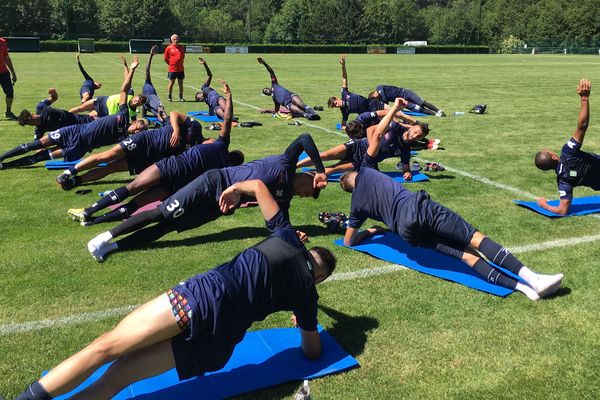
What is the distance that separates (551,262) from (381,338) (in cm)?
275

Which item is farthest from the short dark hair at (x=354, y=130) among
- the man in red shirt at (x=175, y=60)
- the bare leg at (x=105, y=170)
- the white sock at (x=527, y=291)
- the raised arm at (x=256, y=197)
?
the man in red shirt at (x=175, y=60)

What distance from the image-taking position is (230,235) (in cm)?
694

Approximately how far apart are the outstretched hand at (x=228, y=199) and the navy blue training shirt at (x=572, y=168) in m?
5.31

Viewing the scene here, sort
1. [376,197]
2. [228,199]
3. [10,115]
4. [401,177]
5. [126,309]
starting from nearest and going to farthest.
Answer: [228,199] < [126,309] < [376,197] < [401,177] < [10,115]

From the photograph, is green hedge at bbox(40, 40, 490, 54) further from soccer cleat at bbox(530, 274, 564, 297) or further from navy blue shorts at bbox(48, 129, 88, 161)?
soccer cleat at bbox(530, 274, 564, 297)

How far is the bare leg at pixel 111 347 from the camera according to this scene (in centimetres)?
316

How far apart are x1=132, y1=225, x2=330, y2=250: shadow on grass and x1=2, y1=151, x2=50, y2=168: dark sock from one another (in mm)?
5258

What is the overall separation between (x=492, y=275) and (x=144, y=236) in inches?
165

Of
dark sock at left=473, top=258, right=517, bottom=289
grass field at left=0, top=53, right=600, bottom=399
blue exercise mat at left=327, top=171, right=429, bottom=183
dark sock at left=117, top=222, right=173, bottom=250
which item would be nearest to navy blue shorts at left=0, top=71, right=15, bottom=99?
grass field at left=0, top=53, right=600, bottom=399

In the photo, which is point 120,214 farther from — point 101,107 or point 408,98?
point 408,98

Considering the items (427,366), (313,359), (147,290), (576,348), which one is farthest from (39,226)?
(576,348)

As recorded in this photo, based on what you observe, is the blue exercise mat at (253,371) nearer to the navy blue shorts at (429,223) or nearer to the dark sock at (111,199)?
the navy blue shorts at (429,223)

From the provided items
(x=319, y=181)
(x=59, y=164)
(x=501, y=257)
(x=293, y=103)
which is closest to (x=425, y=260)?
(x=501, y=257)

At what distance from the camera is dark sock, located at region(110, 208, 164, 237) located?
6.22 meters
